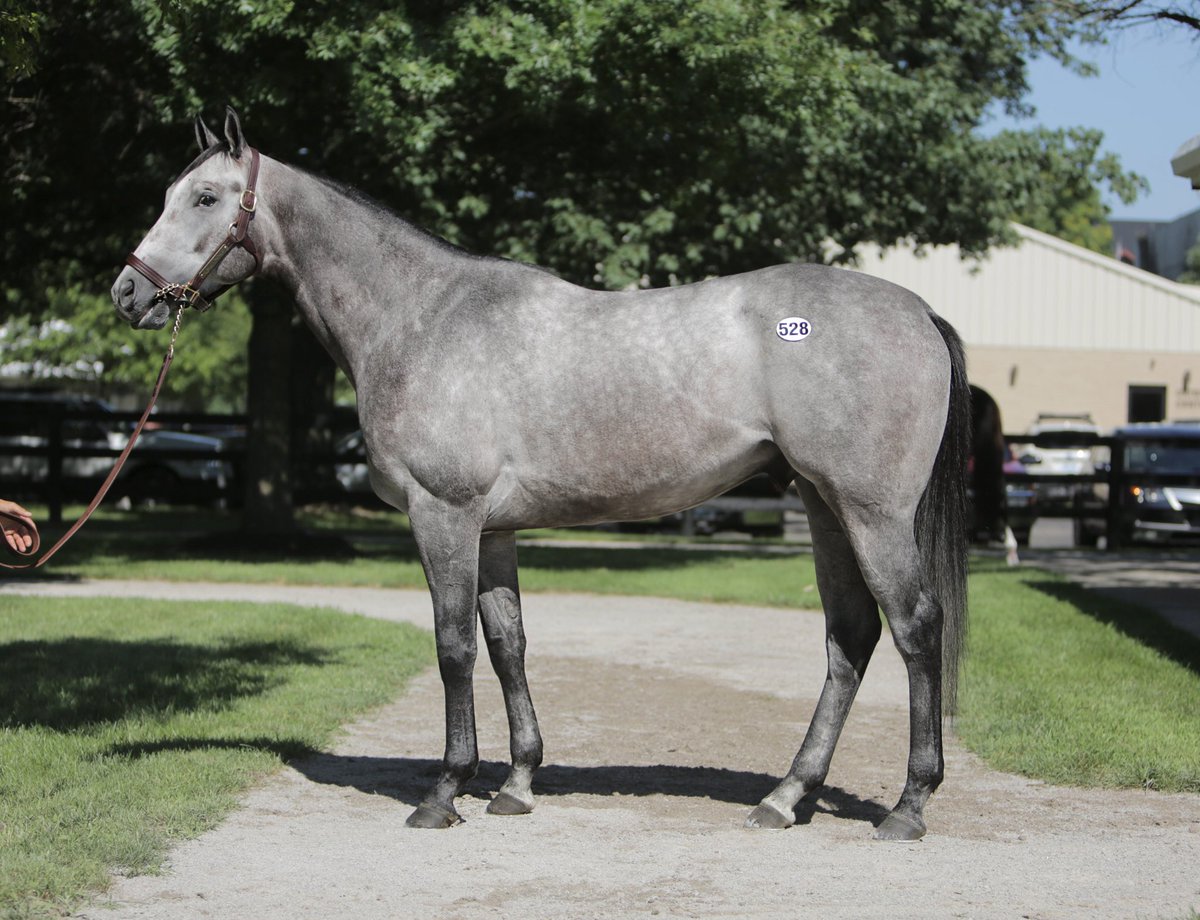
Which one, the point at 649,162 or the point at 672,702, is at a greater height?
the point at 649,162

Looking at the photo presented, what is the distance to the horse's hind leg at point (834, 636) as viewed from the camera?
18.6 feet

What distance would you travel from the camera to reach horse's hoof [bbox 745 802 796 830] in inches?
218

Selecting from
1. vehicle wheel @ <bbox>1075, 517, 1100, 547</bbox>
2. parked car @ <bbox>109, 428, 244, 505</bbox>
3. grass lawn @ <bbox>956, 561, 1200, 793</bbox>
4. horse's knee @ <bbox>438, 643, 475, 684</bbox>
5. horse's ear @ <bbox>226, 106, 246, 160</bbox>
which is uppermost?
horse's ear @ <bbox>226, 106, 246, 160</bbox>

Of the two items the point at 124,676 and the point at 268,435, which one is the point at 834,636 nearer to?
the point at 124,676

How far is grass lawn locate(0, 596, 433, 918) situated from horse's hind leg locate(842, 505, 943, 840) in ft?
8.51

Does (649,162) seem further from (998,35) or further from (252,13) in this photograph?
(998,35)

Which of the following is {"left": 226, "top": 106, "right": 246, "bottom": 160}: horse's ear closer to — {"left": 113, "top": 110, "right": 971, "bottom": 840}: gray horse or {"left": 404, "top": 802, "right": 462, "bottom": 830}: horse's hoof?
{"left": 113, "top": 110, "right": 971, "bottom": 840}: gray horse

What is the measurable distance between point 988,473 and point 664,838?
13.5 meters

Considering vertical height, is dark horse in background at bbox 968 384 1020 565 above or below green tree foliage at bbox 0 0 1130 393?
below

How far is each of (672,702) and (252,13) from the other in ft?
25.0

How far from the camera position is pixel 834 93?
1399cm

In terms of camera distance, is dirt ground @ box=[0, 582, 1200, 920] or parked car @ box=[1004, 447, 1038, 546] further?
parked car @ box=[1004, 447, 1038, 546]

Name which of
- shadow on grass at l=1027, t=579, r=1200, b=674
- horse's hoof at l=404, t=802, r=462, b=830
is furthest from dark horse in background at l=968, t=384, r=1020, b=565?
horse's hoof at l=404, t=802, r=462, b=830

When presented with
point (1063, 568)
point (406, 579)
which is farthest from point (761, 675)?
point (1063, 568)
